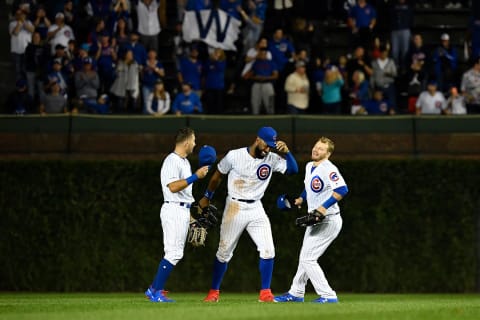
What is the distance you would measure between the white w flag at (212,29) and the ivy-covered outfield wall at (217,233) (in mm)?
5307

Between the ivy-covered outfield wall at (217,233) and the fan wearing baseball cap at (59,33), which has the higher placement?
the fan wearing baseball cap at (59,33)

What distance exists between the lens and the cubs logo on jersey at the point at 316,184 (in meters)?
13.3

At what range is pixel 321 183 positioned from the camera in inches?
525

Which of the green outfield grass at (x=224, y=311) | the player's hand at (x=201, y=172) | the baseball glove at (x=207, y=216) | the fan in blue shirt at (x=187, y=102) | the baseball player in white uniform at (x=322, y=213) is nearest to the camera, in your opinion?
the green outfield grass at (x=224, y=311)

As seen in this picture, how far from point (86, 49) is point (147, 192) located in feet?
16.1

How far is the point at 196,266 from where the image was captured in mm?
18594

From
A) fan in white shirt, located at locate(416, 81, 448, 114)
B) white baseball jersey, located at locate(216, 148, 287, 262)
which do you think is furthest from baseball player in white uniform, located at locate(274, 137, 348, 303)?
fan in white shirt, located at locate(416, 81, 448, 114)

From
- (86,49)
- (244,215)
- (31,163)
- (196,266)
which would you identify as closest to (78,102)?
(86,49)

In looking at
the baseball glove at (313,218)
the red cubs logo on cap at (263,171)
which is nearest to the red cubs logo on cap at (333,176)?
the baseball glove at (313,218)

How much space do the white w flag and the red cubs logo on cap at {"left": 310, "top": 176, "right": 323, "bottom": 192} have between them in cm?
1025

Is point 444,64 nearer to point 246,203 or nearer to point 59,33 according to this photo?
point 59,33

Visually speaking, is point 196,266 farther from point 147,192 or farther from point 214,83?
point 214,83

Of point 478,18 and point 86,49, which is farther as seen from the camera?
point 478,18

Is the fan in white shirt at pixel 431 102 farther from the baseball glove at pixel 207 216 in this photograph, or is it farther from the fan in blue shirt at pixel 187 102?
the baseball glove at pixel 207 216
